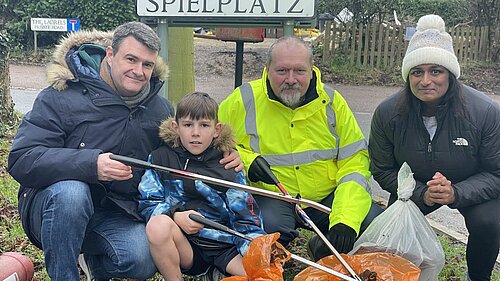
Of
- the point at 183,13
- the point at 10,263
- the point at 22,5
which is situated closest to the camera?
the point at 10,263

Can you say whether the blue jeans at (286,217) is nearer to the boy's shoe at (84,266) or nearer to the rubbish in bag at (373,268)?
the rubbish in bag at (373,268)

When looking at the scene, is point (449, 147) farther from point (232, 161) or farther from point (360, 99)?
point (360, 99)

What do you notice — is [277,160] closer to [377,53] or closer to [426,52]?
[426,52]

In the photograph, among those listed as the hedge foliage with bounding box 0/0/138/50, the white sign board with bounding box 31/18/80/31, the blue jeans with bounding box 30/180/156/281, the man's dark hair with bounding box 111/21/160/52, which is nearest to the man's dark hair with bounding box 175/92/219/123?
the man's dark hair with bounding box 111/21/160/52

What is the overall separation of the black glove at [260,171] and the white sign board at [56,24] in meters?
11.3

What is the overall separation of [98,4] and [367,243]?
48.7ft

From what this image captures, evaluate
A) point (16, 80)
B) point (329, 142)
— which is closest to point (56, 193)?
point (329, 142)

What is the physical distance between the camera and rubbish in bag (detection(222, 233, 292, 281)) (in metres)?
2.89

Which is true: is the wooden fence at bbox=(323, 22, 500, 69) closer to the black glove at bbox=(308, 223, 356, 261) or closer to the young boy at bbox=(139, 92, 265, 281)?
the black glove at bbox=(308, 223, 356, 261)

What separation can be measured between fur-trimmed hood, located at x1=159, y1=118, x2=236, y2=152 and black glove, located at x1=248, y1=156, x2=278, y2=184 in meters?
0.17

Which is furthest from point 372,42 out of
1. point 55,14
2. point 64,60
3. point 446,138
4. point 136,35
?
point 64,60

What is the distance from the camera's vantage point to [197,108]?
10.9 feet

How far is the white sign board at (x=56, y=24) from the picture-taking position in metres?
14.0

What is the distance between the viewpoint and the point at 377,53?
54.4 ft
